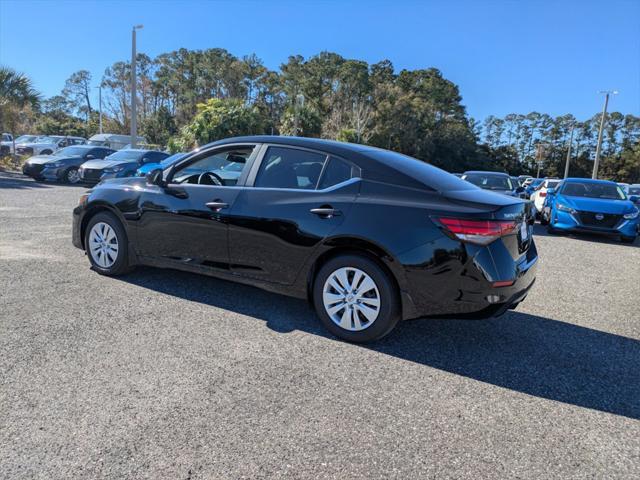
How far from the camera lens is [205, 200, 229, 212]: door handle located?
439cm

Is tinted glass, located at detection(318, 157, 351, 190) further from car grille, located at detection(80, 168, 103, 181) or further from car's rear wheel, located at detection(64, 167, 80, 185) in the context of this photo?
car's rear wheel, located at detection(64, 167, 80, 185)

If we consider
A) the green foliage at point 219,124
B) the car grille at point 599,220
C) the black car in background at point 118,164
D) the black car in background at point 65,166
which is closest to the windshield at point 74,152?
the black car in background at point 65,166

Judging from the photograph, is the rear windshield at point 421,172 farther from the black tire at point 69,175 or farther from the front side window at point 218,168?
the black tire at point 69,175

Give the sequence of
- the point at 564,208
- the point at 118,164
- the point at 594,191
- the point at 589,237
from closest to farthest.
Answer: the point at 564,208 → the point at 589,237 → the point at 594,191 → the point at 118,164

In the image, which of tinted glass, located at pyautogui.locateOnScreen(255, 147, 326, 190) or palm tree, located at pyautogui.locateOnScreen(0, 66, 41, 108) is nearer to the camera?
tinted glass, located at pyautogui.locateOnScreen(255, 147, 326, 190)

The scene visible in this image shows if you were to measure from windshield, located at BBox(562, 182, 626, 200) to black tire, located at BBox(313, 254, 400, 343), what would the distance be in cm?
967

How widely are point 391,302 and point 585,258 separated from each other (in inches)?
248

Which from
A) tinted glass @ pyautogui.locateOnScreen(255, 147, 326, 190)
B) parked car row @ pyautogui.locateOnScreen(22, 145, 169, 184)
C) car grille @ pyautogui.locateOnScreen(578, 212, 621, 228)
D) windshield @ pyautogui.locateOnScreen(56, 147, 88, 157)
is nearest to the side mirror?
tinted glass @ pyautogui.locateOnScreen(255, 147, 326, 190)

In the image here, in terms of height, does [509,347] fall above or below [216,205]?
below

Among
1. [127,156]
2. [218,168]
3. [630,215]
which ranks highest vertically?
[127,156]

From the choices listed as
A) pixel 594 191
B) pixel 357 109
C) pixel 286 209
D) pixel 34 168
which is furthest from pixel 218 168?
pixel 357 109

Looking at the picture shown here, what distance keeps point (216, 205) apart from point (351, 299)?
5.16ft

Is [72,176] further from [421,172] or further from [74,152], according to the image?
[421,172]

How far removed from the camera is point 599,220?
1056cm
